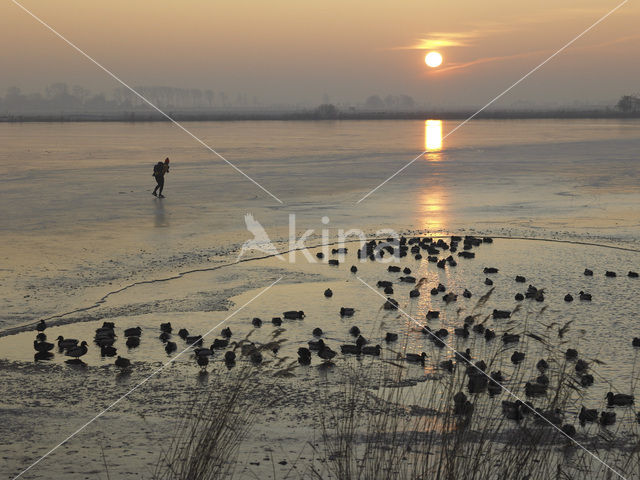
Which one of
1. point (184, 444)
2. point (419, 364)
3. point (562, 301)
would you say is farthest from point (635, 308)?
A: point (184, 444)

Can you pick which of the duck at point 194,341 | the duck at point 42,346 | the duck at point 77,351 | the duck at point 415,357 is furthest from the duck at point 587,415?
the duck at point 42,346

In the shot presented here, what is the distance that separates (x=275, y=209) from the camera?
862 inches

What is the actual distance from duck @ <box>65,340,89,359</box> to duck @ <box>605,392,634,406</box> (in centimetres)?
587

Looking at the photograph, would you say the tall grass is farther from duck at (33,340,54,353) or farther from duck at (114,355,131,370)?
duck at (33,340,54,353)

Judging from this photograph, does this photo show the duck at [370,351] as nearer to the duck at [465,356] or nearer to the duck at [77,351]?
the duck at [465,356]

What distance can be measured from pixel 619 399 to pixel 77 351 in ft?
19.7

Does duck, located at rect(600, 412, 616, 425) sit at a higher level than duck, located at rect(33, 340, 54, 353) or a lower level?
lower

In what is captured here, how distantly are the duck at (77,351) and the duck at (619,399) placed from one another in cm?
587

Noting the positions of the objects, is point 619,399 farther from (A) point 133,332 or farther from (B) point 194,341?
(A) point 133,332

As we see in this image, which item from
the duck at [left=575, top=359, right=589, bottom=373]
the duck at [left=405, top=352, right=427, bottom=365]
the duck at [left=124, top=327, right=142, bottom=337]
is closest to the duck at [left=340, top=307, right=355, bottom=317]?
the duck at [left=405, top=352, right=427, bottom=365]

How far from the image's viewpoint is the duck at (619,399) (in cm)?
709

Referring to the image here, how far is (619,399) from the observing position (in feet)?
23.3

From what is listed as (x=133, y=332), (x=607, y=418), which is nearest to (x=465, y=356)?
(x=607, y=418)

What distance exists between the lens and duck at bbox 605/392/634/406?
7094 millimetres
